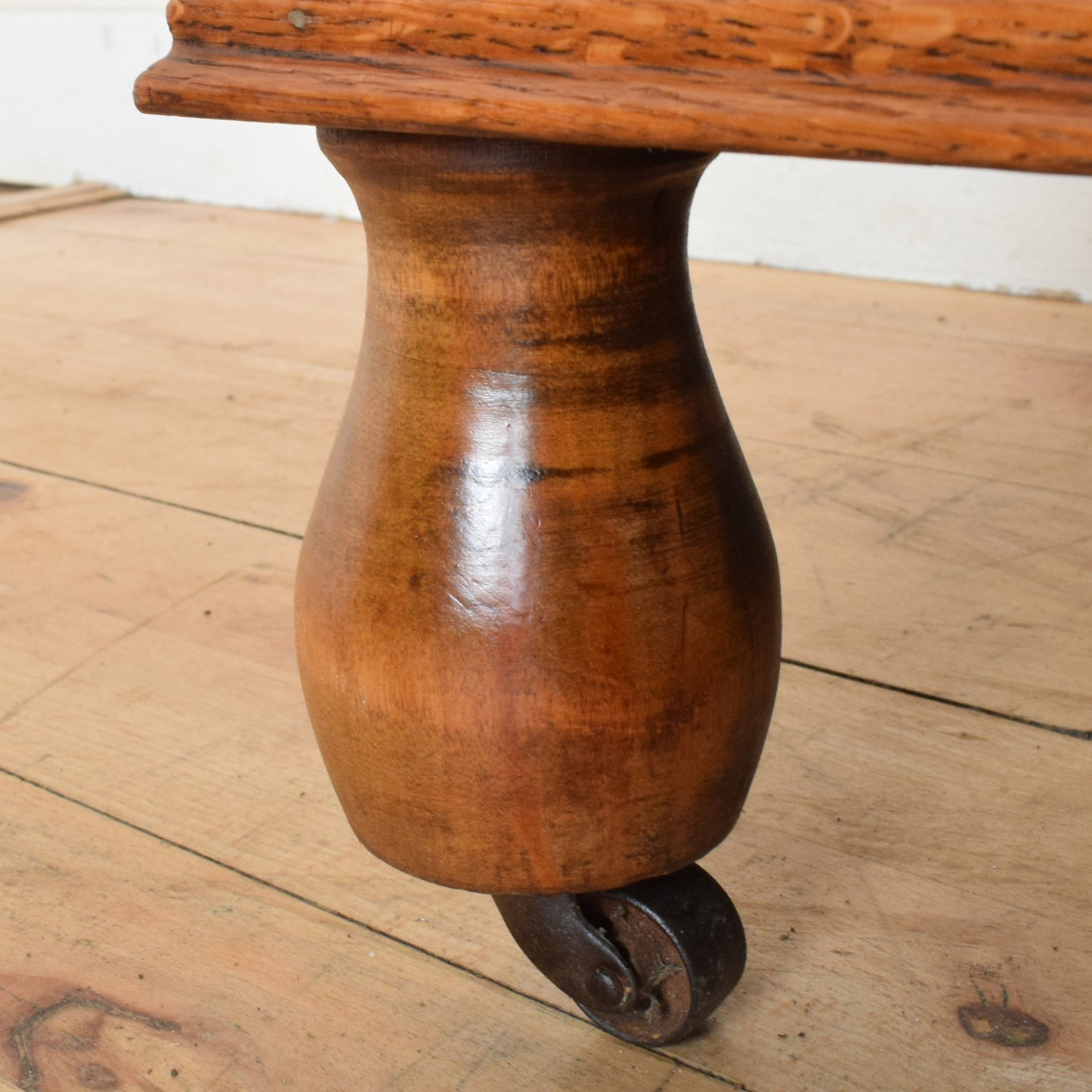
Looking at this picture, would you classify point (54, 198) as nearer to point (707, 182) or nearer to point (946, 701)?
point (707, 182)

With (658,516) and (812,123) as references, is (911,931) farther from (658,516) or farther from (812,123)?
(812,123)

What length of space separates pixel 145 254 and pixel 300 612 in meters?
1.79

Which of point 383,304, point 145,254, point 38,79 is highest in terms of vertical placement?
point 383,304

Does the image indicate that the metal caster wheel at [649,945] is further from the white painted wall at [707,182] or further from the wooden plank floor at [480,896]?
the white painted wall at [707,182]

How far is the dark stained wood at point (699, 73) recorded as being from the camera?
0.32 metres

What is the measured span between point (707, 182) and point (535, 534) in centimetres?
162

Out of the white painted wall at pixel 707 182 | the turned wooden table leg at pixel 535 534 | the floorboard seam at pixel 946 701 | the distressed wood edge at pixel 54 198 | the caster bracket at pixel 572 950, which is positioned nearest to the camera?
the turned wooden table leg at pixel 535 534

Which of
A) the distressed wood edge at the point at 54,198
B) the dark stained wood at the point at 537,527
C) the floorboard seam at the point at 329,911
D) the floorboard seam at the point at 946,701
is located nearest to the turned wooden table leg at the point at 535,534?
the dark stained wood at the point at 537,527

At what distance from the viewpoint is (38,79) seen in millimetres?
2684

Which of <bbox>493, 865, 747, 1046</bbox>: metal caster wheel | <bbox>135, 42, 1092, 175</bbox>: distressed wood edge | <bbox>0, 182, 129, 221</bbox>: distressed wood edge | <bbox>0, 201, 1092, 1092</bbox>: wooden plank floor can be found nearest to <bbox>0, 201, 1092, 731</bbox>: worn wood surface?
<bbox>0, 201, 1092, 1092</bbox>: wooden plank floor

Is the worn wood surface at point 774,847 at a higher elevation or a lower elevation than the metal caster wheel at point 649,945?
lower

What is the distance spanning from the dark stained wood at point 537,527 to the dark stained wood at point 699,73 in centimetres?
3

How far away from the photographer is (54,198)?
252 centimetres

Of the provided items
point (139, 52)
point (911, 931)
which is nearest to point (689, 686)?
point (911, 931)
